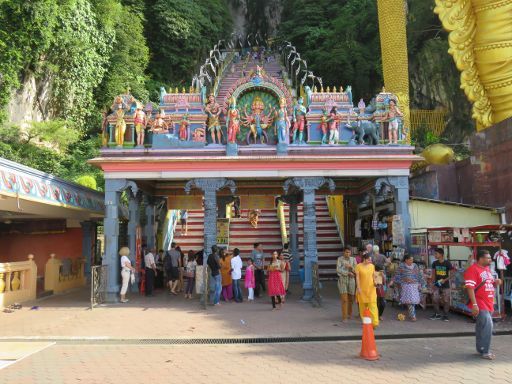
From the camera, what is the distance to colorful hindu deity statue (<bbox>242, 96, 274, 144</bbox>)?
13.5 m

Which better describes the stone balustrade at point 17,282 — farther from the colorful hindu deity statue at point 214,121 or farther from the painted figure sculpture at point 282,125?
the painted figure sculpture at point 282,125

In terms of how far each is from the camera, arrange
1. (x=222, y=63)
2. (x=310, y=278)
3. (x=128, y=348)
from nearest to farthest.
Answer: (x=128, y=348) < (x=310, y=278) < (x=222, y=63)

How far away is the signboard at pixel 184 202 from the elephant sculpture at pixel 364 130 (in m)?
6.50

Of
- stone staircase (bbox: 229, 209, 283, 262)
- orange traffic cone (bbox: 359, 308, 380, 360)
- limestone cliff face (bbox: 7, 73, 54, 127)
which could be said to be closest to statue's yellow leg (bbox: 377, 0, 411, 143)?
stone staircase (bbox: 229, 209, 283, 262)

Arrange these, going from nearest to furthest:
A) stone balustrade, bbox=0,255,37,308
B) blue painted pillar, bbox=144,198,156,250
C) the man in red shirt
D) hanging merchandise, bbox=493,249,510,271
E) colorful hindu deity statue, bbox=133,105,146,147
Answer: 1. the man in red shirt
2. hanging merchandise, bbox=493,249,510,271
3. stone balustrade, bbox=0,255,37,308
4. colorful hindu deity statue, bbox=133,105,146,147
5. blue painted pillar, bbox=144,198,156,250

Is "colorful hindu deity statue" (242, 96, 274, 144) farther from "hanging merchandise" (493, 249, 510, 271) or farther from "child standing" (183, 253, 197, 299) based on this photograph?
"hanging merchandise" (493, 249, 510, 271)

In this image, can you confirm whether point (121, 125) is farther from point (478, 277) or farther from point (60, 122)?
point (60, 122)

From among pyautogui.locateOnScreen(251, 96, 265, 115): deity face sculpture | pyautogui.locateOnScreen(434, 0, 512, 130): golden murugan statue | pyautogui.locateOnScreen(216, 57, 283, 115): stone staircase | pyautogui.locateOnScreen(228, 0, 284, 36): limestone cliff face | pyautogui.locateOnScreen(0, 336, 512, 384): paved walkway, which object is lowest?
pyautogui.locateOnScreen(0, 336, 512, 384): paved walkway

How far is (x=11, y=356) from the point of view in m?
7.04

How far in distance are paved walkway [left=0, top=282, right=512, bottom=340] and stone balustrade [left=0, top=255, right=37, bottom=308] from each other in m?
0.51

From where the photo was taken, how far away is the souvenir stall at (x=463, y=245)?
373 inches

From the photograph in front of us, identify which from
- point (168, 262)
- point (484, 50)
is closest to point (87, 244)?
point (168, 262)

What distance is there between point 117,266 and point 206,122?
203 inches

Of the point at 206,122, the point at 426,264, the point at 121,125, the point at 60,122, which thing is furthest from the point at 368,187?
the point at 60,122
